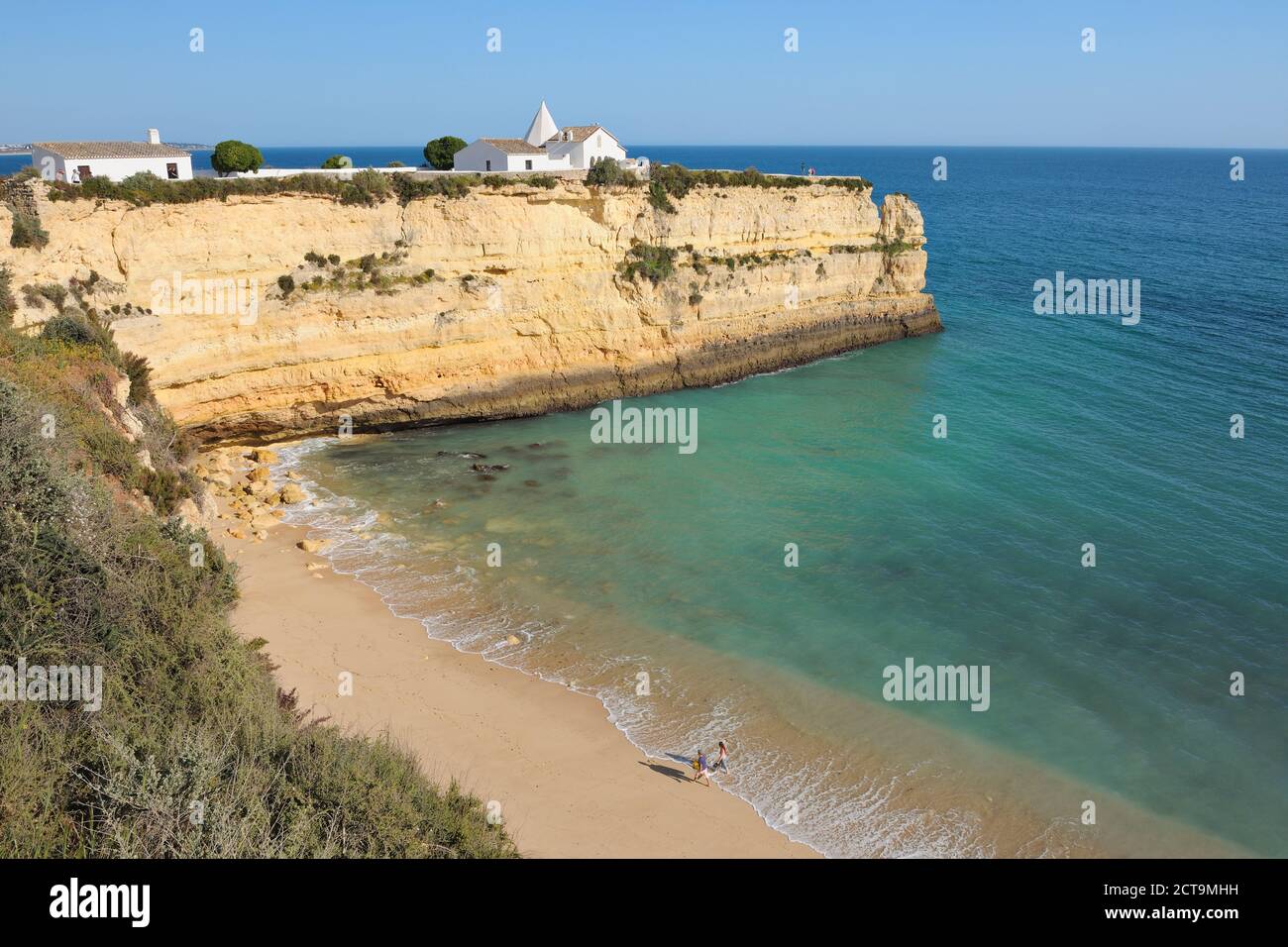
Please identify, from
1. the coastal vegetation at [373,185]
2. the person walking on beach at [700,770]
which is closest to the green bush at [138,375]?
the coastal vegetation at [373,185]

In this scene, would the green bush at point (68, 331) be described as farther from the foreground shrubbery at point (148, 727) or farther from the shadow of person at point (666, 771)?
the shadow of person at point (666, 771)

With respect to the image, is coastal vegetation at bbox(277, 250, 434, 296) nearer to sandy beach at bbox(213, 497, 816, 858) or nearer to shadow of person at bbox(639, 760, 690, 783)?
sandy beach at bbox(213, 497, 816, 858)

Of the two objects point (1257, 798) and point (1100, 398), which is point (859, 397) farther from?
point (1257, 798)

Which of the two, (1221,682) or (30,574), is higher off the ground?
(30,574)

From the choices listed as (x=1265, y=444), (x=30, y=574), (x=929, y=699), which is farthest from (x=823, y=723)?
(x=1265, y=444)

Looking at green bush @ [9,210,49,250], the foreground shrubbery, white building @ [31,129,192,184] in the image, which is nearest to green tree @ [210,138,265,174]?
white building @ [31,129,192,184]

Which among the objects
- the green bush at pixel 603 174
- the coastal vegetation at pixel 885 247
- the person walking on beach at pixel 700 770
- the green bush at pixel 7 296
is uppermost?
the green bush at pixel 603 174
